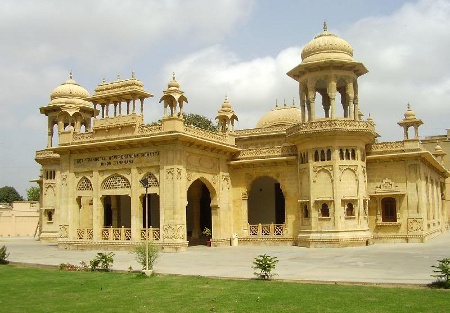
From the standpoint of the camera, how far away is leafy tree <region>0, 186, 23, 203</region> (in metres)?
→ 88.1

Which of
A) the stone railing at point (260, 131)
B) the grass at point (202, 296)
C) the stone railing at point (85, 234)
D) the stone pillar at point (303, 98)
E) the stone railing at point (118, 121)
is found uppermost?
the stone pillar at point (303, 98)

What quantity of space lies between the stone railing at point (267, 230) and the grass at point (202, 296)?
1397cm

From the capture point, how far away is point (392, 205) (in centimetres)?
2667

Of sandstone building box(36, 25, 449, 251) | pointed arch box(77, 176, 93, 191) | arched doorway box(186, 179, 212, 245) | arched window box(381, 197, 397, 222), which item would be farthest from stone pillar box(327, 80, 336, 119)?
pointed arch box(77, 176, 93, 191)

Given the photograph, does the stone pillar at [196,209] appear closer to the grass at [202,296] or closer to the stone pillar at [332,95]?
the stone pillar at [332,95]

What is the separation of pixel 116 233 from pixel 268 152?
30.4 feet

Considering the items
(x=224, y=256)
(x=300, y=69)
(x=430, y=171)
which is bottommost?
(x=224, y=256)

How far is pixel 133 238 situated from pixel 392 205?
541 inches

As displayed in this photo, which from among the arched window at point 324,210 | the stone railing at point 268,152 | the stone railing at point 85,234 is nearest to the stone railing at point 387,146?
the stone railing at point 268,152

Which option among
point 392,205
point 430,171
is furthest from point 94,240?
point 430,171

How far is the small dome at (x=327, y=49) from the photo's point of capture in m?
25.8

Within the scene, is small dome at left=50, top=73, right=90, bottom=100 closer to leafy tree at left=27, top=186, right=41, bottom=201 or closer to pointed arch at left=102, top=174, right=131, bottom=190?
pointed arch at left=102, top=174, right=131, bottom=190

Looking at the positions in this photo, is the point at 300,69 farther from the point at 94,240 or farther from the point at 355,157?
the point at 94,240

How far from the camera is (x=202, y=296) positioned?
1041 cm
